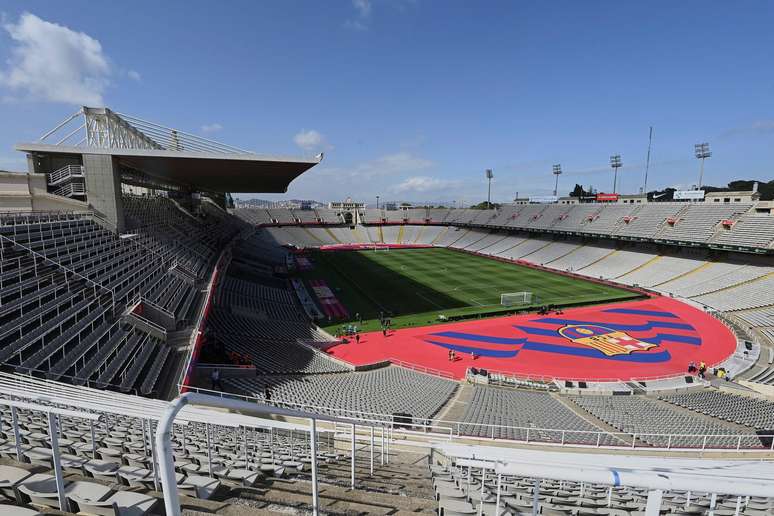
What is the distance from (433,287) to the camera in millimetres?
45688

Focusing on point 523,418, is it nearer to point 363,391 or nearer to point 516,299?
point 363,391

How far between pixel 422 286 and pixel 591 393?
26.9 meters

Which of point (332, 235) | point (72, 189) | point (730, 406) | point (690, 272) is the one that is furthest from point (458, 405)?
point (332, 235)

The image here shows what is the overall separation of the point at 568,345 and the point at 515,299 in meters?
11.2

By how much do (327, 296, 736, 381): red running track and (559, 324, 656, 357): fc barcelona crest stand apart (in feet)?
0.22

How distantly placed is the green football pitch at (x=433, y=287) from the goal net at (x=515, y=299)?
0.72 meters

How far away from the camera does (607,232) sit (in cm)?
5600

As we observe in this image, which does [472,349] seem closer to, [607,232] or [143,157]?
[143,157]

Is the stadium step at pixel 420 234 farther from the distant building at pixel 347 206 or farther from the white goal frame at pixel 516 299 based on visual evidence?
the white goal frame at pixel 516 299

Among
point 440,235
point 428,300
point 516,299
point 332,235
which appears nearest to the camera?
point 516,299

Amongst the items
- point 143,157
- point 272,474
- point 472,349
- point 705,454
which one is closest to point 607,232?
point 472,349

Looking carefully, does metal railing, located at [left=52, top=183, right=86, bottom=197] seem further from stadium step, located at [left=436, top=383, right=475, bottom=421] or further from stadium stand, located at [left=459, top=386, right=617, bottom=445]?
stadium stand, located at [left=459, top=386, right=617, bottom=445]

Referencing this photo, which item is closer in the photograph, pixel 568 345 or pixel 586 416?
pixel 586 416

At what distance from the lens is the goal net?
37750 millimetres
